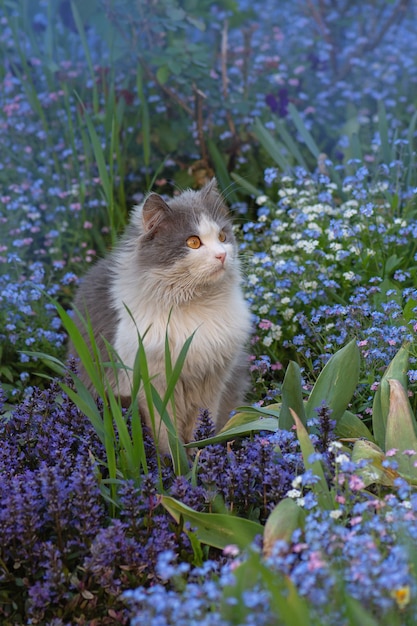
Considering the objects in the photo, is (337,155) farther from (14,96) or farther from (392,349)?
(392,349)

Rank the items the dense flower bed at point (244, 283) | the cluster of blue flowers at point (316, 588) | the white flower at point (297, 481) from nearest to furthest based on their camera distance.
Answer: the cluster of blue flowers at point (316, 588)
the dense flower bed at point (244, 283)
the white flower at point (297, 481)

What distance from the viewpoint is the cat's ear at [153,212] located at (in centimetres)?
319

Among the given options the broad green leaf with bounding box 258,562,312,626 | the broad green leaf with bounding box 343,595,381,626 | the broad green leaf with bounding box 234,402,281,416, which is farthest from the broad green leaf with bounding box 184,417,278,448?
the broad green leaf with bounding box 343,595,381,626

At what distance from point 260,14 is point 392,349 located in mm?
5244

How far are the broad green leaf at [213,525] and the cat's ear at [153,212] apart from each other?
1.21m

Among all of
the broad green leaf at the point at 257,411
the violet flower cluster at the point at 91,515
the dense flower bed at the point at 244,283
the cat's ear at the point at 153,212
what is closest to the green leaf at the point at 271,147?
the dense flower bed at the point at 244,283

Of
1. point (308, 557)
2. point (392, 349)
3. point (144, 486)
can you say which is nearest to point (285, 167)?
point (392, 349)

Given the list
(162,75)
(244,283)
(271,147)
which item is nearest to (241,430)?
(244,283)

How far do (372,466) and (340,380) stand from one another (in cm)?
39

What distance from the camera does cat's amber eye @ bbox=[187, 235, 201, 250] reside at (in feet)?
10.5

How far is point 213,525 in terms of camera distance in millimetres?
2416

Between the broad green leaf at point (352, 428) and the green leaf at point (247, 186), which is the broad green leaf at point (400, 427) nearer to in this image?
the broad green leaf at point (352, 428)

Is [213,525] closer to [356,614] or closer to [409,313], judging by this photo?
[356,614]

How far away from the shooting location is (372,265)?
4.00 meters
